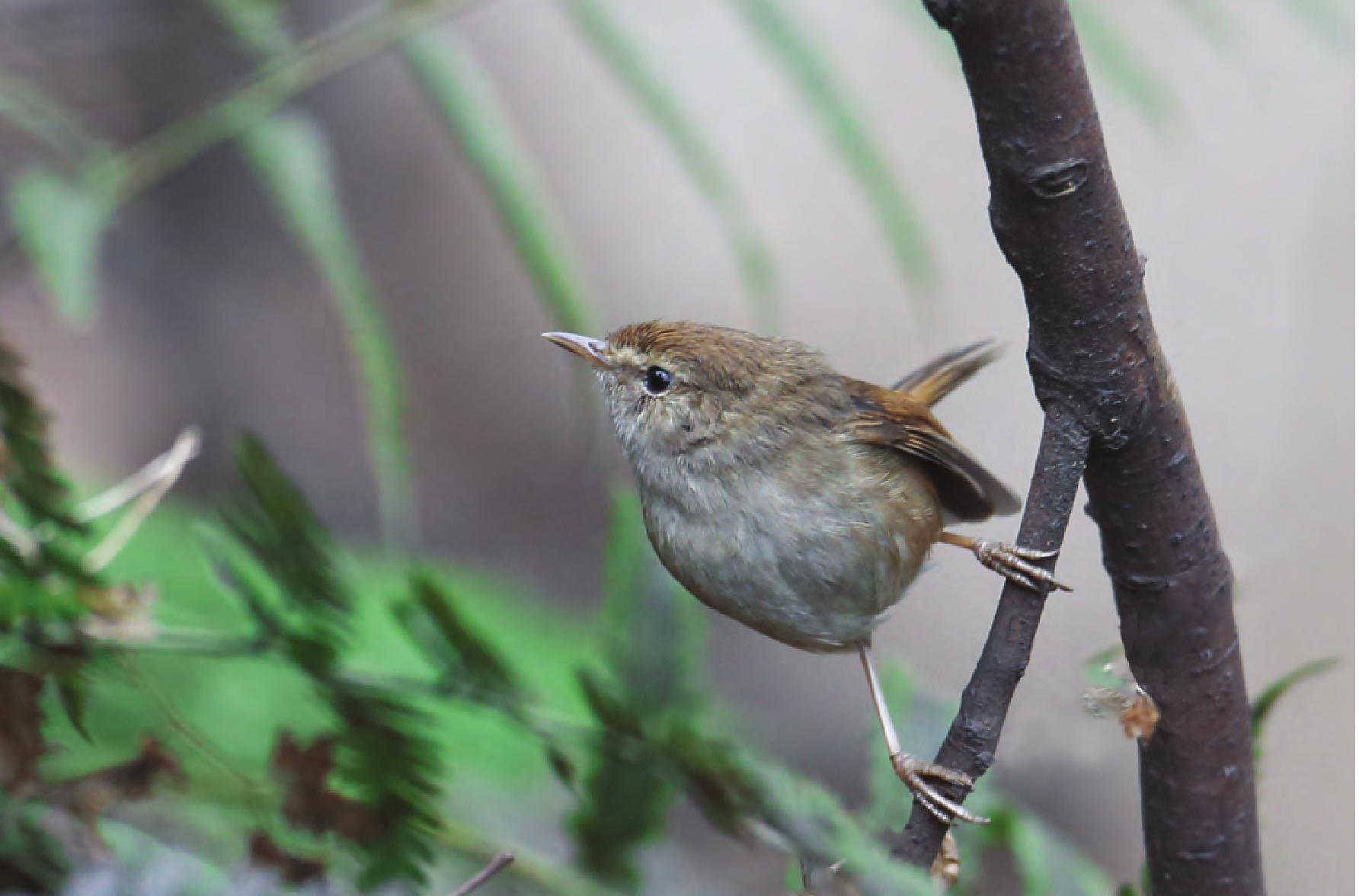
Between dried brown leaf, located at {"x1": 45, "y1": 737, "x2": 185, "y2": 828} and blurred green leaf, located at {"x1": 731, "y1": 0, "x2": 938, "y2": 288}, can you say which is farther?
blurred green leaf, located at {"x1": 731, "y1": 0, "x2": 938, "y2": 288}

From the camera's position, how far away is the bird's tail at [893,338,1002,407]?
1816 millimetres

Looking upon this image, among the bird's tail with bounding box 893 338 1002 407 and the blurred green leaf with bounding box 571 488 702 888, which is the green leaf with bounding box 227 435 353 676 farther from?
the bird's tail with bounding box 893 338 1002 407

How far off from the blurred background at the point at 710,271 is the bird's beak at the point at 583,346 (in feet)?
0.55

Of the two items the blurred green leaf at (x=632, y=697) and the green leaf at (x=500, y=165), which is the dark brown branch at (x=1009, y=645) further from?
the green leaf at (x=500, y=165)

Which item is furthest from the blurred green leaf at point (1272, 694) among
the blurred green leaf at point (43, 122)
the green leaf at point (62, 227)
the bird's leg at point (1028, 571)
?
the blurred green leaf at point (43, 122)

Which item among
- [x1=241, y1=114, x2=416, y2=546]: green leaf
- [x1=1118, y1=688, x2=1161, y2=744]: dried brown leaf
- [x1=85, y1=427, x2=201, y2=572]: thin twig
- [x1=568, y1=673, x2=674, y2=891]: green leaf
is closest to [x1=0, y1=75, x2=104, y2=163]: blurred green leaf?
[x1=241, y1=114, x2=416, y2=546]: green leaf

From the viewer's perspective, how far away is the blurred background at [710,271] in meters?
2.28

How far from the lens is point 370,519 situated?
409cm

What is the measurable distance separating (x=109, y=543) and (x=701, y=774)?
1.30 m

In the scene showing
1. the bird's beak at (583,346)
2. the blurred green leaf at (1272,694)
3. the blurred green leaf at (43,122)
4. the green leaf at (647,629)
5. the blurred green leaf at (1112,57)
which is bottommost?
the blurred green leaf at (1272,694)

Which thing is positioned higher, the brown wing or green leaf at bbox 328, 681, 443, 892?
the brown wing

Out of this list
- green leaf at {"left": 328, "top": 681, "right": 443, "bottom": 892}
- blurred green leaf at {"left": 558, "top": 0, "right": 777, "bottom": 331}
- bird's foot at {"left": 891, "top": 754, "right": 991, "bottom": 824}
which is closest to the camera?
bird's foot at {"left": 891, "top": 754, "right": 991, "bottom": 824}

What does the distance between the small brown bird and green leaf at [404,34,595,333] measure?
0.10 m

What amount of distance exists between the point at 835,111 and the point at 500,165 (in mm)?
495
